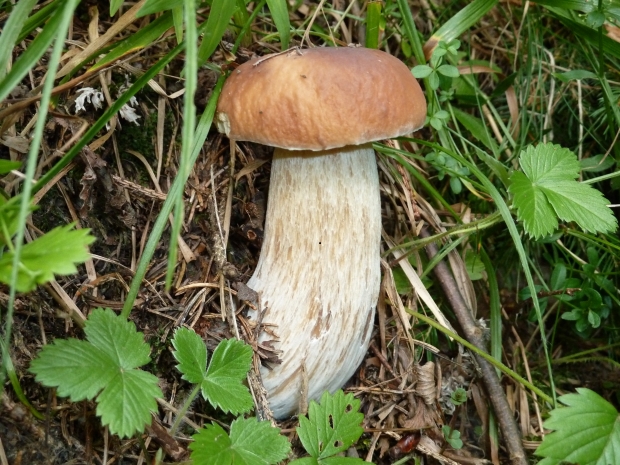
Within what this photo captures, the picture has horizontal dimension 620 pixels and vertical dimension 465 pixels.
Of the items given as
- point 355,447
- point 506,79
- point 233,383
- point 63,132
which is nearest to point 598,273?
point 506,79

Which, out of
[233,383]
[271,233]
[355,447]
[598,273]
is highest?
[271,233]

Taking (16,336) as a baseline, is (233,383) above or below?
below

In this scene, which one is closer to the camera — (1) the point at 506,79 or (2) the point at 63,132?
(2) the point at 63,132

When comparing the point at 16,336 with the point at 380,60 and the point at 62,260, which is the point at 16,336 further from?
the point at 380,60

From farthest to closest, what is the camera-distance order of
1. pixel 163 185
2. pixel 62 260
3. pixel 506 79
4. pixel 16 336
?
pixel 506 79 < pixel 163 185 < pixel 16 336 < pixel 62 260

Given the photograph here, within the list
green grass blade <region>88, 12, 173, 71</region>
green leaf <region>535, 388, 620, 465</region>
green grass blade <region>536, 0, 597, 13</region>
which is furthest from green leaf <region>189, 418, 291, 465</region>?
green grass blade <region>536, 0, 597, 13</region>

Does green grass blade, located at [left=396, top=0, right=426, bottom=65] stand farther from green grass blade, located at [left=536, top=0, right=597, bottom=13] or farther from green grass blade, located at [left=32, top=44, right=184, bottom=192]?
green grass blade, located at [left=32, top=44, right=184, bottom=192]
